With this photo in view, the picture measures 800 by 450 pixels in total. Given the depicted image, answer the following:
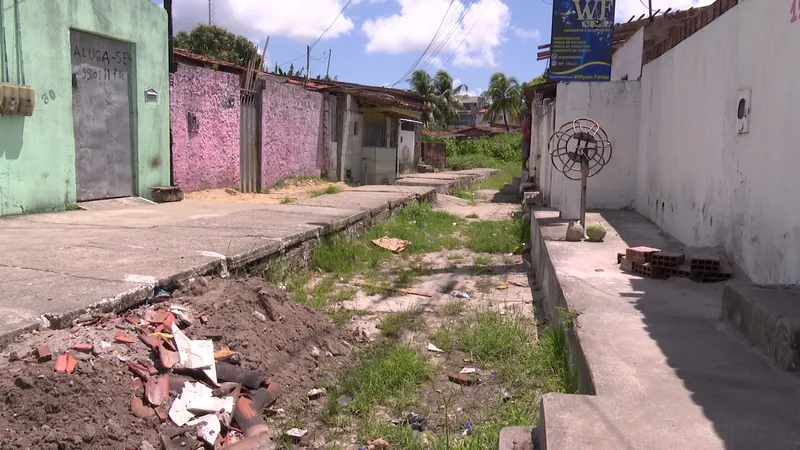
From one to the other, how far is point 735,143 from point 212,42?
83.8 ft

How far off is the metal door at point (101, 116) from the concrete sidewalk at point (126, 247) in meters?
0.57

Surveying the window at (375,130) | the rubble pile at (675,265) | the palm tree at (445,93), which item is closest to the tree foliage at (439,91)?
the palm tree at (445,93)

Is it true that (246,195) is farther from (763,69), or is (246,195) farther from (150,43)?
(763,69)

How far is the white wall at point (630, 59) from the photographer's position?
31.0 feet

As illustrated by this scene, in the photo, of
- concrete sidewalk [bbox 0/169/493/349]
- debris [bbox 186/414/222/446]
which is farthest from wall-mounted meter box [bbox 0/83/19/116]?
debris [bbox 186/414/222/446]

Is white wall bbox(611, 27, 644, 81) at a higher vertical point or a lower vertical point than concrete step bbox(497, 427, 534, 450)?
higher

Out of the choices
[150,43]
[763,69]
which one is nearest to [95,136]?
[150,43]

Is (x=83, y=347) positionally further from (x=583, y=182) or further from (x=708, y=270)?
(x=583, y=182)

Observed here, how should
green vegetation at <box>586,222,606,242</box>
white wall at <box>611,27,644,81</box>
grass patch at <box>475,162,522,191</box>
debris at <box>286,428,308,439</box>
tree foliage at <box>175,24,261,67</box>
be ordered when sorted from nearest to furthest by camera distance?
debris at <box>286,428,308,439</box> → green vegetation at <box>586,222,606,242</box> → white wall at <box>611,27,644,81</box> → grass patch at <box>475,162,522,191</box> → tree foliage at <box>175,24,261,67</box>

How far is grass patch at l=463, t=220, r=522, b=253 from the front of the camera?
341 inches

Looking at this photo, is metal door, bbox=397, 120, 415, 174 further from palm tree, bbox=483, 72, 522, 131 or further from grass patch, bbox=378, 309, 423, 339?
palm tree, bbox=483, 72, 522, 131

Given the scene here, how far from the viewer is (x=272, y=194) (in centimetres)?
1271

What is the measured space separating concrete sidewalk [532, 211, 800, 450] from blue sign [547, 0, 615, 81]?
4.69 meters

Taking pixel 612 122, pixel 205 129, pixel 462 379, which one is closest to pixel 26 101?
pixel 205 129
